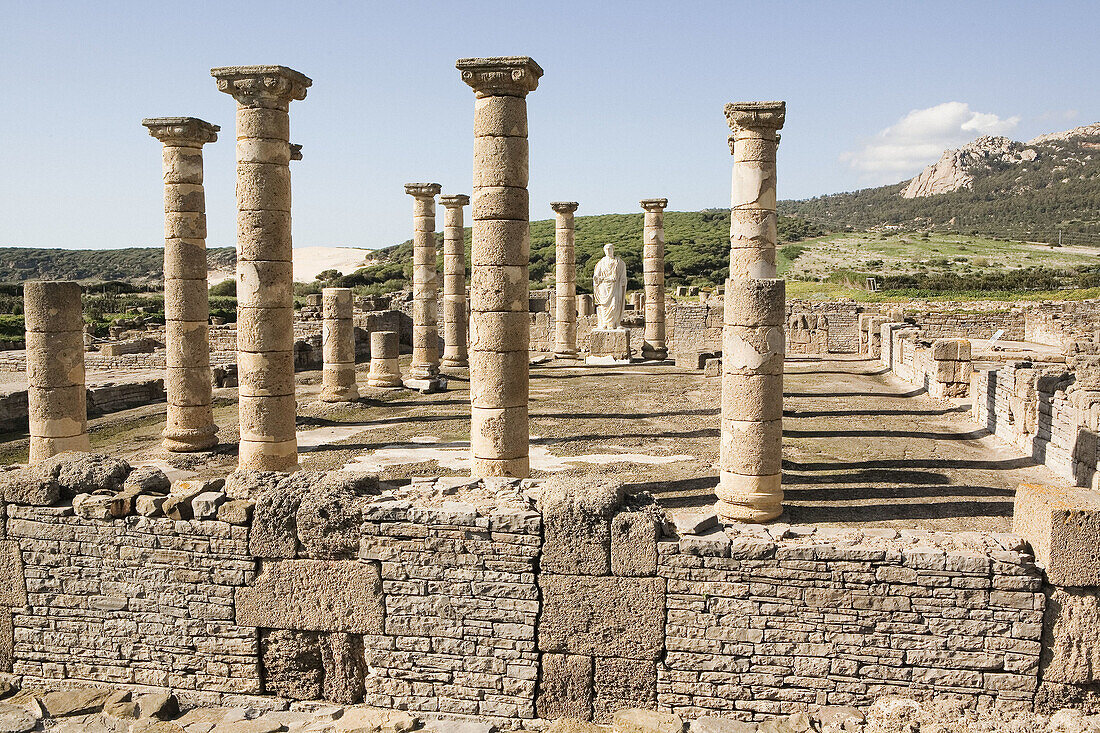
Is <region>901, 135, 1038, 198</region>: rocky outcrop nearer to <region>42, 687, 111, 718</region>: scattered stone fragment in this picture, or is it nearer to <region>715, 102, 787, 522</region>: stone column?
<region>715, 102, 787, 522</region>: stone column

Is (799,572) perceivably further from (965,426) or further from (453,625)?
(965,426)

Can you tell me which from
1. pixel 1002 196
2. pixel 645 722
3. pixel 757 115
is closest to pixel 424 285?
pixel 757 115

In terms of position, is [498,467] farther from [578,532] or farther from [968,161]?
[968,161]

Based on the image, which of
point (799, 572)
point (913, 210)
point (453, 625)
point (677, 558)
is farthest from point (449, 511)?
point (913, 210)

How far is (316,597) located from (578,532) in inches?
83.7

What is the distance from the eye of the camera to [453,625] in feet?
21.8

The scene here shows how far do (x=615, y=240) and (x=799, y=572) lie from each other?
84.0m

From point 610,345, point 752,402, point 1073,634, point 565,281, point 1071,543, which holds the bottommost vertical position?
point 1073,634

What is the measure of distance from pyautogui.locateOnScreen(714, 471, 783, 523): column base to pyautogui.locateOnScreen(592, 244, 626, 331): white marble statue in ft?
54.6

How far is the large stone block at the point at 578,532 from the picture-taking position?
6.43 metres

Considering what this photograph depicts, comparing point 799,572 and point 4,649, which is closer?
point 799,572

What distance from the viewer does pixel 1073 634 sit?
19.9 feet

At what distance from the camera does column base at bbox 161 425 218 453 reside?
1332cm

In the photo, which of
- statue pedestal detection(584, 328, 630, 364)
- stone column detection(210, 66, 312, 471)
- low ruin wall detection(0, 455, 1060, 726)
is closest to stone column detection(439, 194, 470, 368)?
statue pedestal detection(584, 328, 630, 364)
